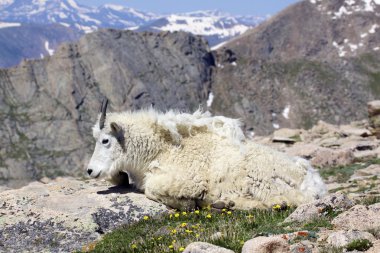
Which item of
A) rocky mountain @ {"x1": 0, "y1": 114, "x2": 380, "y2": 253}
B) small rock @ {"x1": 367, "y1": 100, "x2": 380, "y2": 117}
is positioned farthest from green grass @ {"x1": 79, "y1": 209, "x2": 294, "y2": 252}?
small rock @ {"x1": 367, "y1": 100, "x2": 380, "y2": 117}

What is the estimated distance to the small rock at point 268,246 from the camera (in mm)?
8086

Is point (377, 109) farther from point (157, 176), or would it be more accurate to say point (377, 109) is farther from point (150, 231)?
point (150, 231)

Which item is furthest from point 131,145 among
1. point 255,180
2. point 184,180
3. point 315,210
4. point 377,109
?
point 377,109

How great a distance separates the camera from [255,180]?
14.7m

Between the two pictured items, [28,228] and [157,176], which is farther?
[157,176]

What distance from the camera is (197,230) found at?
1109 cm

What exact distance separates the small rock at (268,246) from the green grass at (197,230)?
0.88 meters

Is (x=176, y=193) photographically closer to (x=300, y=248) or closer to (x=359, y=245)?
(x=300, y=248)

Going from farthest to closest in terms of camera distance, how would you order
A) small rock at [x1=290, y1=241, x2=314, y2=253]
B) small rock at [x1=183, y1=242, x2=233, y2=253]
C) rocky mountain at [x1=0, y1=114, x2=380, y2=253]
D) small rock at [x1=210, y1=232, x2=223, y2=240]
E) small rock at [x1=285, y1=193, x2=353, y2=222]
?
small rock at [x1=285, y1=193, x2=353, y2=222], small rock at [x1=210, y1=232, x2=223, y2=240], rocky mountain at [x1=0, y1=114, x2=380, y2=253], small rock at [x1=290, y1=241, x2=314, y2=253], small rock at [x1=183, y1=242, x2=233, y2=253]

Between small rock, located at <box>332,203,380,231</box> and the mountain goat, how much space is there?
438 centimetres

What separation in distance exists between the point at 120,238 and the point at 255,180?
418 centimetres

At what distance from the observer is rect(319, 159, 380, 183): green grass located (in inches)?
893

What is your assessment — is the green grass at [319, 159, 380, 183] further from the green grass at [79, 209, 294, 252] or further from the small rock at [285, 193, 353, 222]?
the small rock at [285, 193, 353, 222]

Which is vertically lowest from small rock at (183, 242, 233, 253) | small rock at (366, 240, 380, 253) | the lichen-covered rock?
the lichen-covered rock
